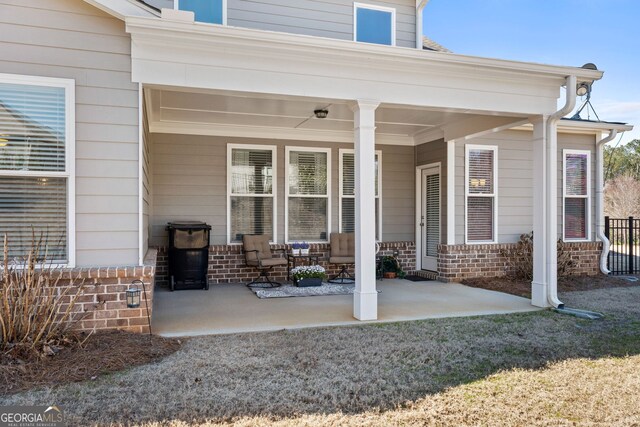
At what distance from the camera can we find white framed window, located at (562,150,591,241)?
9.41 metres

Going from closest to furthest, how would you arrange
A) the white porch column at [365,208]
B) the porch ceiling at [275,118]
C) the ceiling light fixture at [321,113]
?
the white porch column at [365,208], the porch ceiling at [275,118], the ceiling light fixture at [321,113]

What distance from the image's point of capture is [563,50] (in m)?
17.3

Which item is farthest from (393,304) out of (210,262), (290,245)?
(210,262)

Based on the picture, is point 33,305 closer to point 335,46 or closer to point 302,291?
point 335,46

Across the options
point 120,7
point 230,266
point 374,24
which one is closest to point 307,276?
point 230,266

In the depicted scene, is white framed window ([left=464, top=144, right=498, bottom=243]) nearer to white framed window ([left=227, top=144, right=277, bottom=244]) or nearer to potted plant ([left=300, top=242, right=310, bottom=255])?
potted plant ([left=300, top=242, right=310, bottom=255])

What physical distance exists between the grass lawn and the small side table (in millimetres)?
3392

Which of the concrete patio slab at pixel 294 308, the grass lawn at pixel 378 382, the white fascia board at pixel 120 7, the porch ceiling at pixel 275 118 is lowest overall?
the grass lawn at pixel 378 382

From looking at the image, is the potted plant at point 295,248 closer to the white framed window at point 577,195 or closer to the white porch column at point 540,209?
the white porch column at point 540,209

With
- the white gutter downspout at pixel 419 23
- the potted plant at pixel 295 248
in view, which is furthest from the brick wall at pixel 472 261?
the white gutter downspout at pixel 419 23

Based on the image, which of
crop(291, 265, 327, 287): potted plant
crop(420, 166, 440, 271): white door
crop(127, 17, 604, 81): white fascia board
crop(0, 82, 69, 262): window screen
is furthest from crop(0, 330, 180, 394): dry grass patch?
crop(420, 166, 440, 271): white door

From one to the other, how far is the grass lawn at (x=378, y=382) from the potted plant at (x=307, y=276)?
2816 mm

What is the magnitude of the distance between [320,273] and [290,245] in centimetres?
91

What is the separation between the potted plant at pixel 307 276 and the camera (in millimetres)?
7809
